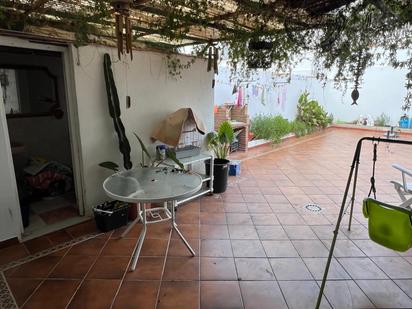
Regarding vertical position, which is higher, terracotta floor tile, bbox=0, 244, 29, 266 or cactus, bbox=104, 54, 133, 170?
cactus, bbox=104, 54, 133, 170

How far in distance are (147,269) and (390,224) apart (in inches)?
75.5

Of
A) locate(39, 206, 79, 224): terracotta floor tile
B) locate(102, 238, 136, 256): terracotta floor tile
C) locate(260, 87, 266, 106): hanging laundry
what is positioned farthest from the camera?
locate(260, 87, 266, 106): hanging laundry

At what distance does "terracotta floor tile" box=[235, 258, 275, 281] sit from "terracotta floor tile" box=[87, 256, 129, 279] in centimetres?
103

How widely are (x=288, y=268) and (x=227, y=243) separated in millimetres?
655

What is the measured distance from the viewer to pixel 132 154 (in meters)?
3.61

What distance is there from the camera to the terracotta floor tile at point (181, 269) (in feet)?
7.53

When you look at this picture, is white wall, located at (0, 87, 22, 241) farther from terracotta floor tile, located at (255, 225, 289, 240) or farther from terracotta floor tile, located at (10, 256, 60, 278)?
terracotta floor tile, located at (255, 225, 289, 240)

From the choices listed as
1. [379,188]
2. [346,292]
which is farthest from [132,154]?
[379,188]

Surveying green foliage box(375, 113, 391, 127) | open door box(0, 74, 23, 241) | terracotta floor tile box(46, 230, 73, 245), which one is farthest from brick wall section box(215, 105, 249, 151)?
green foliage box(375, 113, 391, 127)

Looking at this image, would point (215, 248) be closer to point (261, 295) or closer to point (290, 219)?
point (261, 295)

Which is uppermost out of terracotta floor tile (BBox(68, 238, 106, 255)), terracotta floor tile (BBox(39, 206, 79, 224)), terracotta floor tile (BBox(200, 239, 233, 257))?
terracotta floor tile (BBox(39, 206, 79, 224))

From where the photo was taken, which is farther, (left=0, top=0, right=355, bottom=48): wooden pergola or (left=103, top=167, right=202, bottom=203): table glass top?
(left=0, top=0, right=355, bottom=48): wooden pergola

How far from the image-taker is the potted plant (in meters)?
4.12

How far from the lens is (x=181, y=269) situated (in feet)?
7.87
